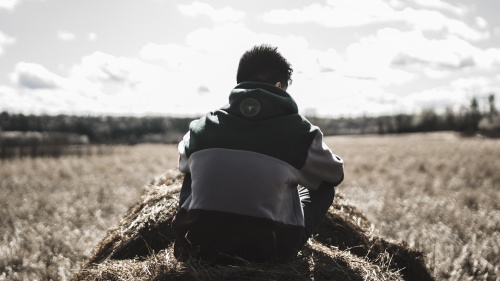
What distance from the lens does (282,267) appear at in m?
2.79

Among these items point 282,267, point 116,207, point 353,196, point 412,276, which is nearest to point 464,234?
point 412,276

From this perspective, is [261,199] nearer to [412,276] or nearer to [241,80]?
[241,80]

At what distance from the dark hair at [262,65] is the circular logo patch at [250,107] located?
0.33 meters

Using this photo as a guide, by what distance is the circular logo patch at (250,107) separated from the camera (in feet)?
9.22

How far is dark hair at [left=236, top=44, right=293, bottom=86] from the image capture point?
10.2 feet

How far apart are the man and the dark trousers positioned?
0.63 ft

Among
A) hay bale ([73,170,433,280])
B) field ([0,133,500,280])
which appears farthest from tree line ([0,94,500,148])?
hay bale ([73,170,433,280])

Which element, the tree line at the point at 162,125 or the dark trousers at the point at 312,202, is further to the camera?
the tree line at the point at 162,125

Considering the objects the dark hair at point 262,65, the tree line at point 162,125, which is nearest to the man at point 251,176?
the dark hair at point 262,65

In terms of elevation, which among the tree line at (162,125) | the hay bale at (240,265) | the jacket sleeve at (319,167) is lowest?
the tree line at (162,125)

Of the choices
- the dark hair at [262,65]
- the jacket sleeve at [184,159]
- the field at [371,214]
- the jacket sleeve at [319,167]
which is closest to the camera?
the jacket sleeve at [319,167]

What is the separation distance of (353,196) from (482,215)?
3.48m

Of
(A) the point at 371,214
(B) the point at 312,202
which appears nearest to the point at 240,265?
(B) the point at 312,202

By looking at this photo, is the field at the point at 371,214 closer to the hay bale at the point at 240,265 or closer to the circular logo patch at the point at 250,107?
the hay bale at the point at 240,265
